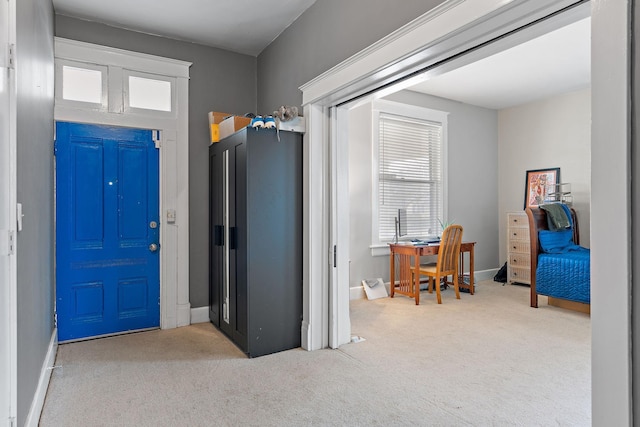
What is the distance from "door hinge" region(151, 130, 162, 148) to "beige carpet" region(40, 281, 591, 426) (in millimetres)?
1723

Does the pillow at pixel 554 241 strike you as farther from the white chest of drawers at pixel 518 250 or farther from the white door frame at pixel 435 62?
the white door frame at pixel 435 62

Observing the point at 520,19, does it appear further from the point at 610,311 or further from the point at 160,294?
the point at 160,294

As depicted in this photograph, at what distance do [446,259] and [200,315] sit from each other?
289 cm

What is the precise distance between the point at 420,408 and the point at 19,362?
2.00 metres

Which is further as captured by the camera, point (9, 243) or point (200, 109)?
point (200, 109)

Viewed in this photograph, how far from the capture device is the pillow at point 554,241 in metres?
4.34

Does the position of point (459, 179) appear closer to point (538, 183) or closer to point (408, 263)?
point (538, 183)

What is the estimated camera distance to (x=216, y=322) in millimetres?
3613

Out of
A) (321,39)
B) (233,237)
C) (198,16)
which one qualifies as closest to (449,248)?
(233,237)

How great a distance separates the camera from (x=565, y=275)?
4.09 meters

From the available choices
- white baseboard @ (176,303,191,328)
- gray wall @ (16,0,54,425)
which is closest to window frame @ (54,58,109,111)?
gray wall @ (16,0,54,425)

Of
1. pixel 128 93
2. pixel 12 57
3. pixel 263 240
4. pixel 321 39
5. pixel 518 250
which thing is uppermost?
pixel 321 39

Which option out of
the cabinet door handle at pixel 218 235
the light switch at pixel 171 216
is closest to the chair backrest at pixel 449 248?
the cabinet door handle at pixel 218 235

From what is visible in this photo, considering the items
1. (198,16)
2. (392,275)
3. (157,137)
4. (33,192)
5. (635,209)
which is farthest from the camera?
(392,275)
